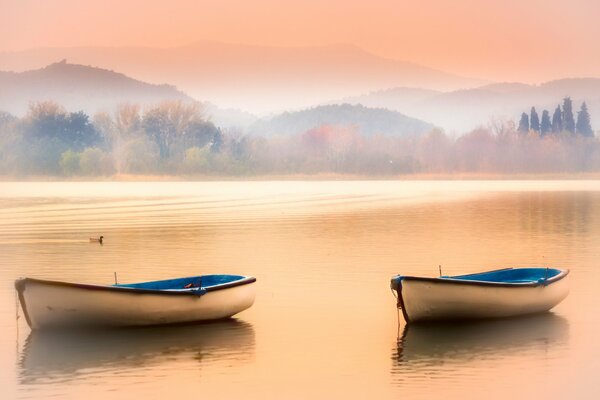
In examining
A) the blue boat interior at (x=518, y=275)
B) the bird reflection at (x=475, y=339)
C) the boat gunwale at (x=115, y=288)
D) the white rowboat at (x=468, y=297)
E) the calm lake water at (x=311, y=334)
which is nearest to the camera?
the calm lake water at (x=311, y=334)

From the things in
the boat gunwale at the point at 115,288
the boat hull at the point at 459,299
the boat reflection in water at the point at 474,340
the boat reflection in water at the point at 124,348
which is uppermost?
the boat gunwale at the point at 115,288

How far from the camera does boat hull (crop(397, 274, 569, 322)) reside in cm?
2794

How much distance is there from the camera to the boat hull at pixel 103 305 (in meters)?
26.9

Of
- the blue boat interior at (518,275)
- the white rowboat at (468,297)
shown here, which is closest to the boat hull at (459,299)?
the white rowboat at (468,297)

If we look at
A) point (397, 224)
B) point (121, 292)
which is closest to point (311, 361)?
point (121, 292)

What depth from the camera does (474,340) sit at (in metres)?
27.1

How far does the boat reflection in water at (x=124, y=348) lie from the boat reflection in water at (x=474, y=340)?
370 centimetres

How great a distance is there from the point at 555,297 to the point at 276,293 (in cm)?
942

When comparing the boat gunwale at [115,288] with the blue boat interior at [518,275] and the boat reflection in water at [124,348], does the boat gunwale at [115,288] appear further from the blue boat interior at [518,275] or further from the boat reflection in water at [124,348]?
the blue boat interior at [518,275]

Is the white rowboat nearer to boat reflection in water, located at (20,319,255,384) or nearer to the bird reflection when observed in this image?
the bird reflection

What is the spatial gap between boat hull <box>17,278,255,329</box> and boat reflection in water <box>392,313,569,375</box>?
522 cm

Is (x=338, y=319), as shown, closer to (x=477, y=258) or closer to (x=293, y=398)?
(x=293, y=398)

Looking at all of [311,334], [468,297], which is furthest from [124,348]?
[468,297]

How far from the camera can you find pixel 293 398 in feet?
71.1
